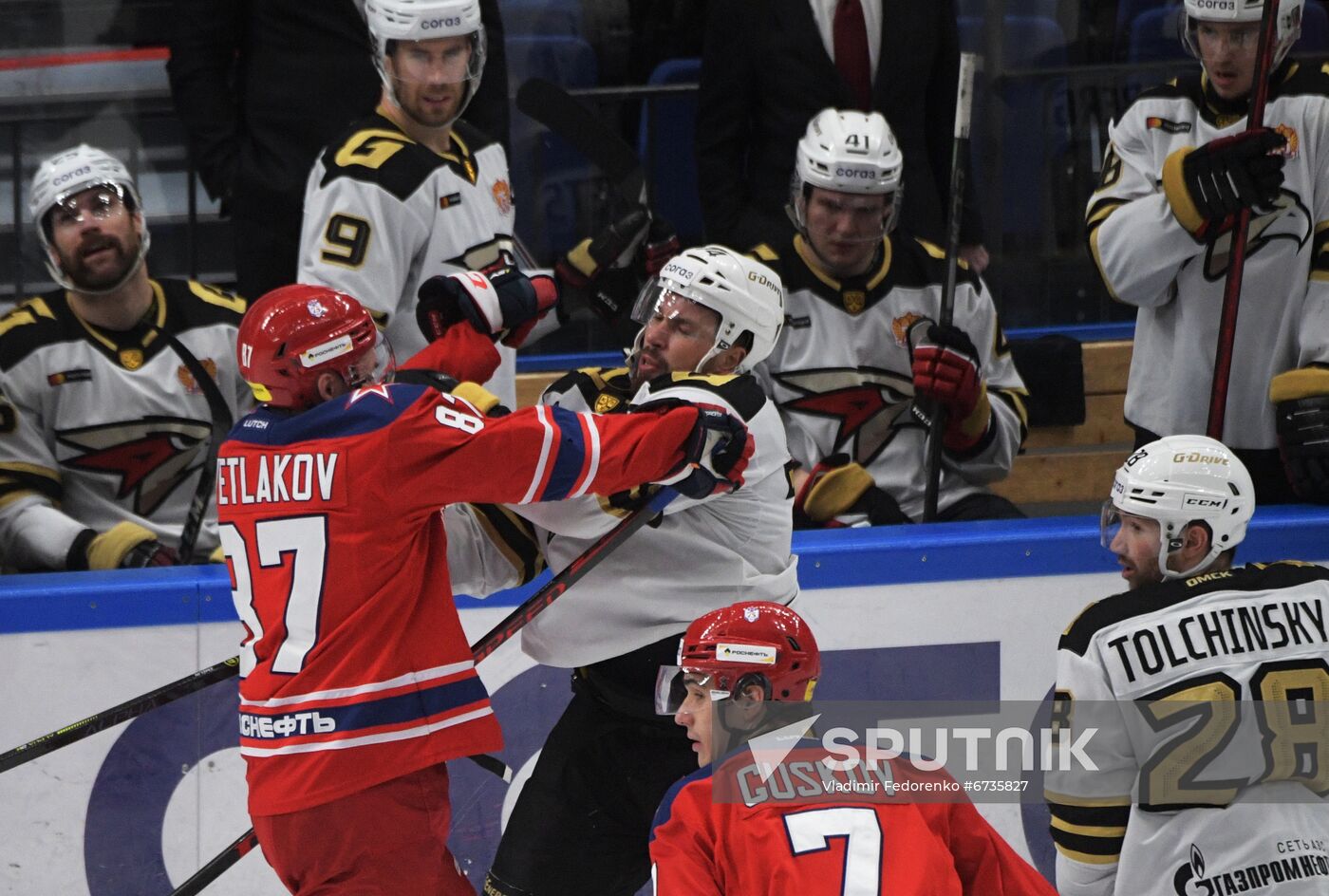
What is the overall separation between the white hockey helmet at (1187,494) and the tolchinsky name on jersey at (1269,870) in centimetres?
43

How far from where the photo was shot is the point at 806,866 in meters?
2.01

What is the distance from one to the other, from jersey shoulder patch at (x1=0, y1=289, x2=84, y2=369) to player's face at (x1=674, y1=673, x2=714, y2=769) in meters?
1.92

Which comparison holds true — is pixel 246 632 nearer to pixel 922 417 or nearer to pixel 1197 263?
pixel 922 417

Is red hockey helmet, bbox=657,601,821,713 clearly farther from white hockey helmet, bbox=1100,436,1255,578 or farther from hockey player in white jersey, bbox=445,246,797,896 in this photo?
white hockey helmet, bbox=1100,436,1255,578

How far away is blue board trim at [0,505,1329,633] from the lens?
317 cm

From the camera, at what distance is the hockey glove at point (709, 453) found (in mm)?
2496

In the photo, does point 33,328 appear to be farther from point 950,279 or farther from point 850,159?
point 950,279

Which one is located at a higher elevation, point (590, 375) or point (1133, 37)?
point (1133, 37)

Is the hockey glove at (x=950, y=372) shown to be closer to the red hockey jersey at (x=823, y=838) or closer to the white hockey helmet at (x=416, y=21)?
the white hockey helmet at (x=416, y=21)

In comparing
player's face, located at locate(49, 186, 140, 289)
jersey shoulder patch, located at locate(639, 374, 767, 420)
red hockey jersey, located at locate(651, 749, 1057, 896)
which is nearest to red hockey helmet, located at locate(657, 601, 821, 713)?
red hockey jersey, located at locate(651, 749, 1057, 896)

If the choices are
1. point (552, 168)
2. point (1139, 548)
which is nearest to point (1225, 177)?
point (1139, 548)

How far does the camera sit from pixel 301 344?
2.50 m

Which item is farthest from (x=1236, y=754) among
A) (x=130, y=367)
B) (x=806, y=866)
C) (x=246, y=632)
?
(x=130, y=367)

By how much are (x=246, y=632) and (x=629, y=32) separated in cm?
A: 265
